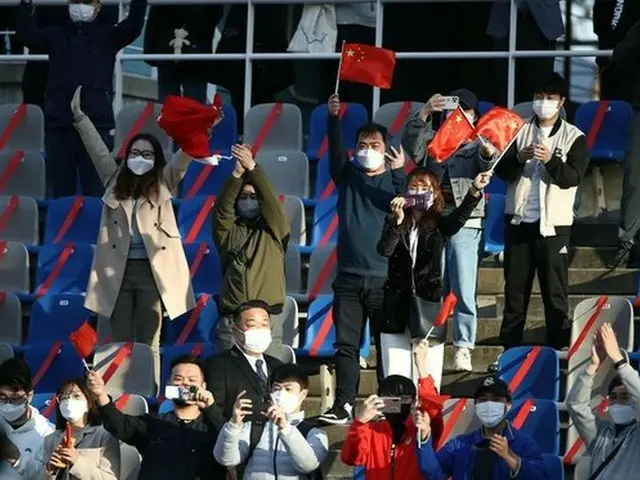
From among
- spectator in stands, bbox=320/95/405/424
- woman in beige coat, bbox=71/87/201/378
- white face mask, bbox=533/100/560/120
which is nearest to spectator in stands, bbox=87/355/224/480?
spectator in stands, bbox=320/95/405/424

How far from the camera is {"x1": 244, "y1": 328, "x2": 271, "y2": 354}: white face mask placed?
1341cm

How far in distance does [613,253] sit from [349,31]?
336 centimetres

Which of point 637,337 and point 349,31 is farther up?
point 349,31

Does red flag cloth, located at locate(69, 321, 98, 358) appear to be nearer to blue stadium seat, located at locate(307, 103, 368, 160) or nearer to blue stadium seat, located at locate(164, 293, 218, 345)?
blue stadium seat, located at locate(164, 293, 218, 345)

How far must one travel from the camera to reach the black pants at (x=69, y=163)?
16.9m

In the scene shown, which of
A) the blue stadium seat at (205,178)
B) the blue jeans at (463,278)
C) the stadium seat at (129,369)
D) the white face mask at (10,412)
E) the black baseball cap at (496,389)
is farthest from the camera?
the blue stadium seat at (205,178)

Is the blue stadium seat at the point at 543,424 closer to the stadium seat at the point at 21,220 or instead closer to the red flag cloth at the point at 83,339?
the red flag cloth at the point at 83,339

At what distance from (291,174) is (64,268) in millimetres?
1682

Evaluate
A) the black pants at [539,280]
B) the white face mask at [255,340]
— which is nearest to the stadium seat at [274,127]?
the black pants at [539,280]

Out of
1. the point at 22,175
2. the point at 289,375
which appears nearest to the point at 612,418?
the point at 289,375

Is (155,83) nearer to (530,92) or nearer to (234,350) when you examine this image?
(530,92)

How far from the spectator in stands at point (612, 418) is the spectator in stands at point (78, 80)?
5015 millimetres

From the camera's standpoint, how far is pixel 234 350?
13461mm

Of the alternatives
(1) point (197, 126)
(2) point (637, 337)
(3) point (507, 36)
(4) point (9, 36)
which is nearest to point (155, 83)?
(4) point (9, 36)
